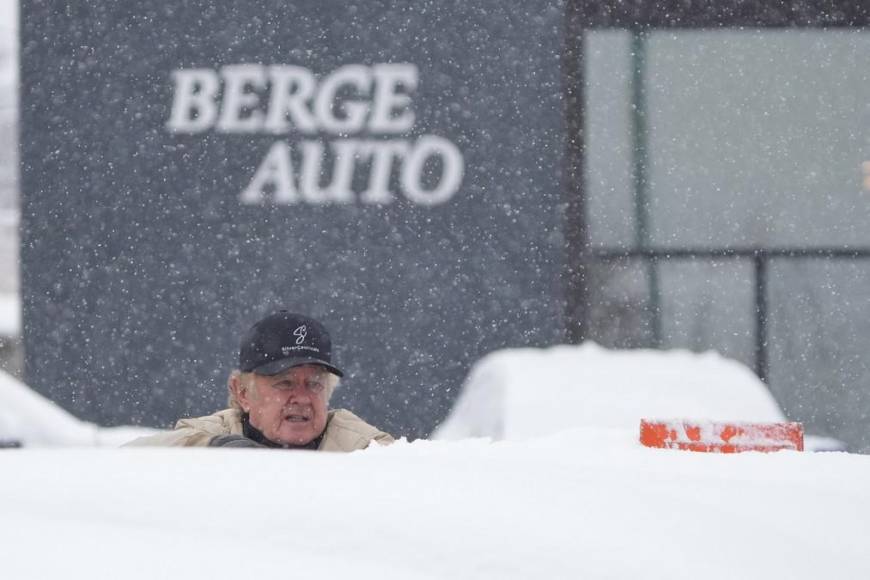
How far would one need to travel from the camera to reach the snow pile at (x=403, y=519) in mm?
1297

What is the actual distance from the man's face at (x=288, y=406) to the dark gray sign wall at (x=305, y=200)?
5003 millimetres

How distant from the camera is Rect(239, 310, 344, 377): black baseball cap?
379 cm

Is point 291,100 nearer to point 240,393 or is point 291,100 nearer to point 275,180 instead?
point 275,180

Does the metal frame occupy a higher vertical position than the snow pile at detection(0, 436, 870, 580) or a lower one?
higher

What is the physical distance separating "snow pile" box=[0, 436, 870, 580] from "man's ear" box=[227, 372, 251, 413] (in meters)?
2.21

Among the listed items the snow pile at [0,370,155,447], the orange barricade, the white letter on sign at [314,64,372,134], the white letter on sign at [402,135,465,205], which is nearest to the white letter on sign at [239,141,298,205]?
the white letter on sign at [314,64,372,134]

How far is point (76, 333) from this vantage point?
354 inches

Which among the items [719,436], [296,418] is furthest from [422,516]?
[296,418]

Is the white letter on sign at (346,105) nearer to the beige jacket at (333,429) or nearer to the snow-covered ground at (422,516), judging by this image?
the beige jacket at (333,429)

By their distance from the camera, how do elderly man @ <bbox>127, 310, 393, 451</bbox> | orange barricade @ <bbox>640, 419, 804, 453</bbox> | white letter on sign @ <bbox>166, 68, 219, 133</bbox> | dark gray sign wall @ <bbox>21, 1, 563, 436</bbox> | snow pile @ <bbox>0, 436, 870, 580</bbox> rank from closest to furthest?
snow pile @ <bbox>0, 436, 870, 580</bbox>, orange barricade @ <bbox>640, 419, 804, 453</bbox>, elderly man @ <bbox>127, 310, 393, 451</bbox>, dark gray sign wall @ <bbox>21, 1, 563, 436</bbox>, white letter on sign @ <bbox>166, 68, 219, 133</bbox>

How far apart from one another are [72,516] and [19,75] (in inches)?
330

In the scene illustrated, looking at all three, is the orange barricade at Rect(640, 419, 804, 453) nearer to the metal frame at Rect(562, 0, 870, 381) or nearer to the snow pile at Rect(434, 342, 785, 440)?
the snow pile at Rect(434, 342, 785, 440)

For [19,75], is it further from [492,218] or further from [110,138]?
[492,218]

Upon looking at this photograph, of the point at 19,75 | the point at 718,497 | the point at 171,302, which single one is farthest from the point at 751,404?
the point at 19,75
